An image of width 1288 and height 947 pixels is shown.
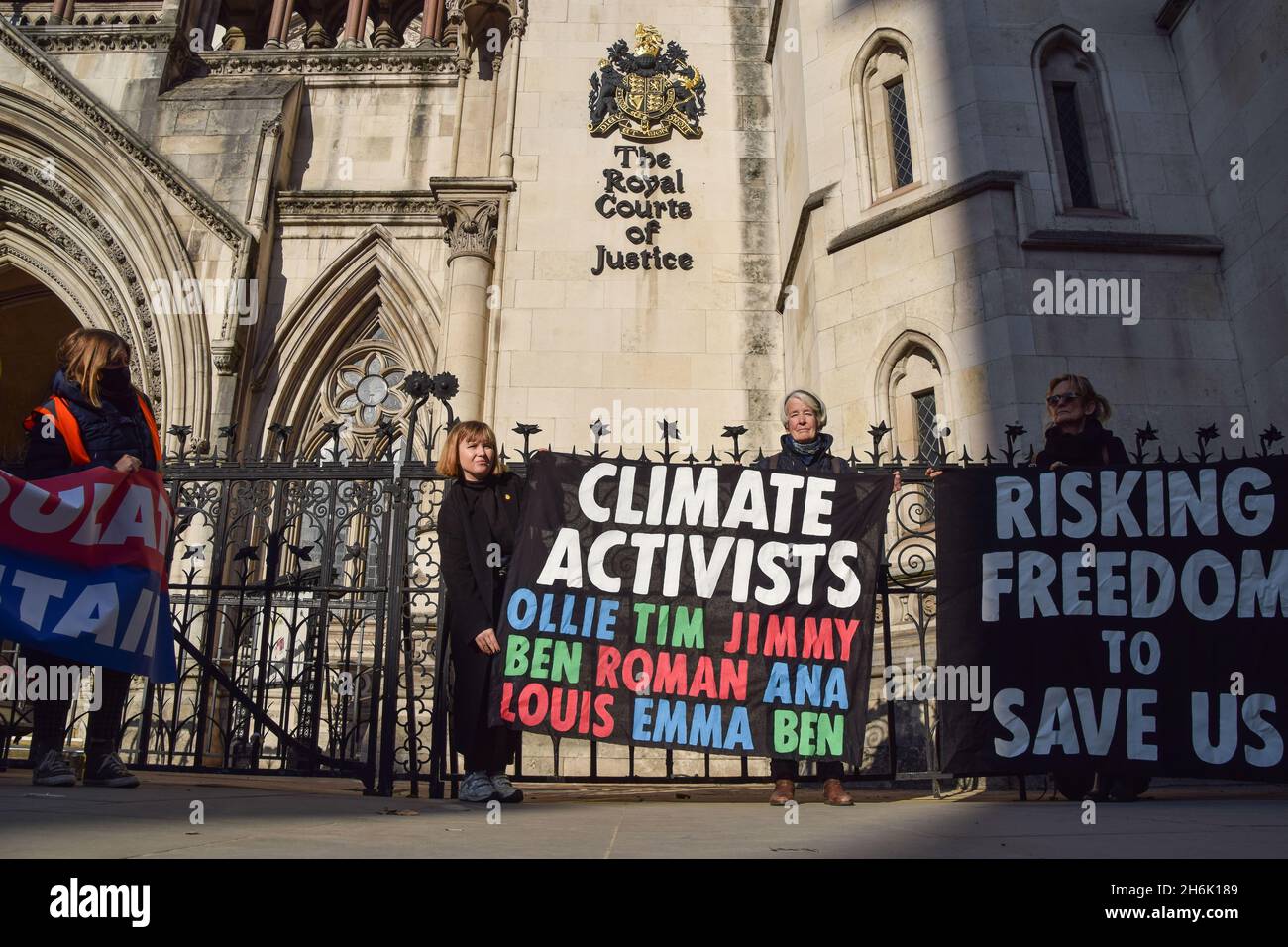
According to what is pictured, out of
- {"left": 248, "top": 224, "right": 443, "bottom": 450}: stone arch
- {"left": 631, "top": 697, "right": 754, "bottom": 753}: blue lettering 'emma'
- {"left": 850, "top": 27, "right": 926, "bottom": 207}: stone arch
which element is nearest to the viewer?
{"left": 631, "top": 697, "right": 754, "bottom": 753}: blue lettering 'emma'

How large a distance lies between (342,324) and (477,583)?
1162 centimetres

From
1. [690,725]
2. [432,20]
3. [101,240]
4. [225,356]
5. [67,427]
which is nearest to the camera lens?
[67,427]

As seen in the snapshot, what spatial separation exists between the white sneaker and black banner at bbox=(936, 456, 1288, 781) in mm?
2871

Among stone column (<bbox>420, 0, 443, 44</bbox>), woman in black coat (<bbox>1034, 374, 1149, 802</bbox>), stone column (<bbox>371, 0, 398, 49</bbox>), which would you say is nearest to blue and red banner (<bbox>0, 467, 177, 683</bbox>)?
woman in black coat (<bbox>1034, 374, 1149, 802</bbox>)

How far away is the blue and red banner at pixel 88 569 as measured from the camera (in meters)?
5.43

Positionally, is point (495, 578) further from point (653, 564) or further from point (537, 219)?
point (537, 219)

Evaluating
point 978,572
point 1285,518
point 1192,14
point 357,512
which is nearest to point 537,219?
point 357,512

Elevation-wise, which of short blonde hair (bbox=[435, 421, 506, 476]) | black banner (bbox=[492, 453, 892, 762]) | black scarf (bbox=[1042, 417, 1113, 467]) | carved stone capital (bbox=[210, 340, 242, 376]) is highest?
carved stone capital (bbox=[210, 340, 242, 376])

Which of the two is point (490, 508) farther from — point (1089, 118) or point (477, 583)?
point (1089, 118)

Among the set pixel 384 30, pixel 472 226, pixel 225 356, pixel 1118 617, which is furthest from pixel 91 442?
pixel 384 30

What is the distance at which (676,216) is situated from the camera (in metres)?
14.2

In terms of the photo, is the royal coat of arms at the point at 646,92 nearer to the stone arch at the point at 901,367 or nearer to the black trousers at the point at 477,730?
the stone arch at the point at 901,367

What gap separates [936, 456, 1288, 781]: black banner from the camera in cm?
568

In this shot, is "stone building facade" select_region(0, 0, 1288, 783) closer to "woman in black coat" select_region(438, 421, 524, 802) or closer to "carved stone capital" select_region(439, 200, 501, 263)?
"carved stone capital" select_region(439, 200, 501, 263)
